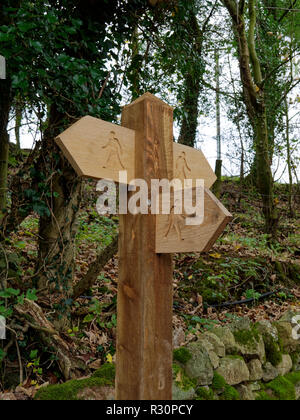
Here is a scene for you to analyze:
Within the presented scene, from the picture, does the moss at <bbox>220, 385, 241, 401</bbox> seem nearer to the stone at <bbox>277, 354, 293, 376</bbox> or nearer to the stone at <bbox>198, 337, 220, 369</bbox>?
the stone at <bbox>198, 337, 220, 369</bbox>

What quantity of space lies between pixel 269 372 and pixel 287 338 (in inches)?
20.3

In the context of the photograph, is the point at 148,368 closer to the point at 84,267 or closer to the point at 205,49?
the point at 84,267

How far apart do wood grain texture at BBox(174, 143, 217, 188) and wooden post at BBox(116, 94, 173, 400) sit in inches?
5.7

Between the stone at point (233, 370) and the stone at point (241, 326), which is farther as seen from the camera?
the stone at point (241, 326)

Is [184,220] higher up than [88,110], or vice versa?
[88,110]

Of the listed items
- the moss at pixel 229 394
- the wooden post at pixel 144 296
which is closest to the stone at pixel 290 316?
the moss at pixel 229 394

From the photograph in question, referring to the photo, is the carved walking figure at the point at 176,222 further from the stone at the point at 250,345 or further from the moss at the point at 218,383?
the stone at the point at 250,345

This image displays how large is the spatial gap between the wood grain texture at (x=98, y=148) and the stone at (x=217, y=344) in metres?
1.85

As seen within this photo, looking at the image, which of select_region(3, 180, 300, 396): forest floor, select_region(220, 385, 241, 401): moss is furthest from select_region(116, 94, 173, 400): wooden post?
select_region(220, 385, 241, 401): moss

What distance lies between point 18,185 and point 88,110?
879 mm

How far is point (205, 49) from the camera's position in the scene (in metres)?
6.43

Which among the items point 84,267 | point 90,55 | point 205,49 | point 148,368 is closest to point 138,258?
point 148,368

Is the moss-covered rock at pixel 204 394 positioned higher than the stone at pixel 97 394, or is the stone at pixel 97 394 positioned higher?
the stone at pixel 97 394

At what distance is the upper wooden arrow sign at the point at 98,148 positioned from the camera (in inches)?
55.7
